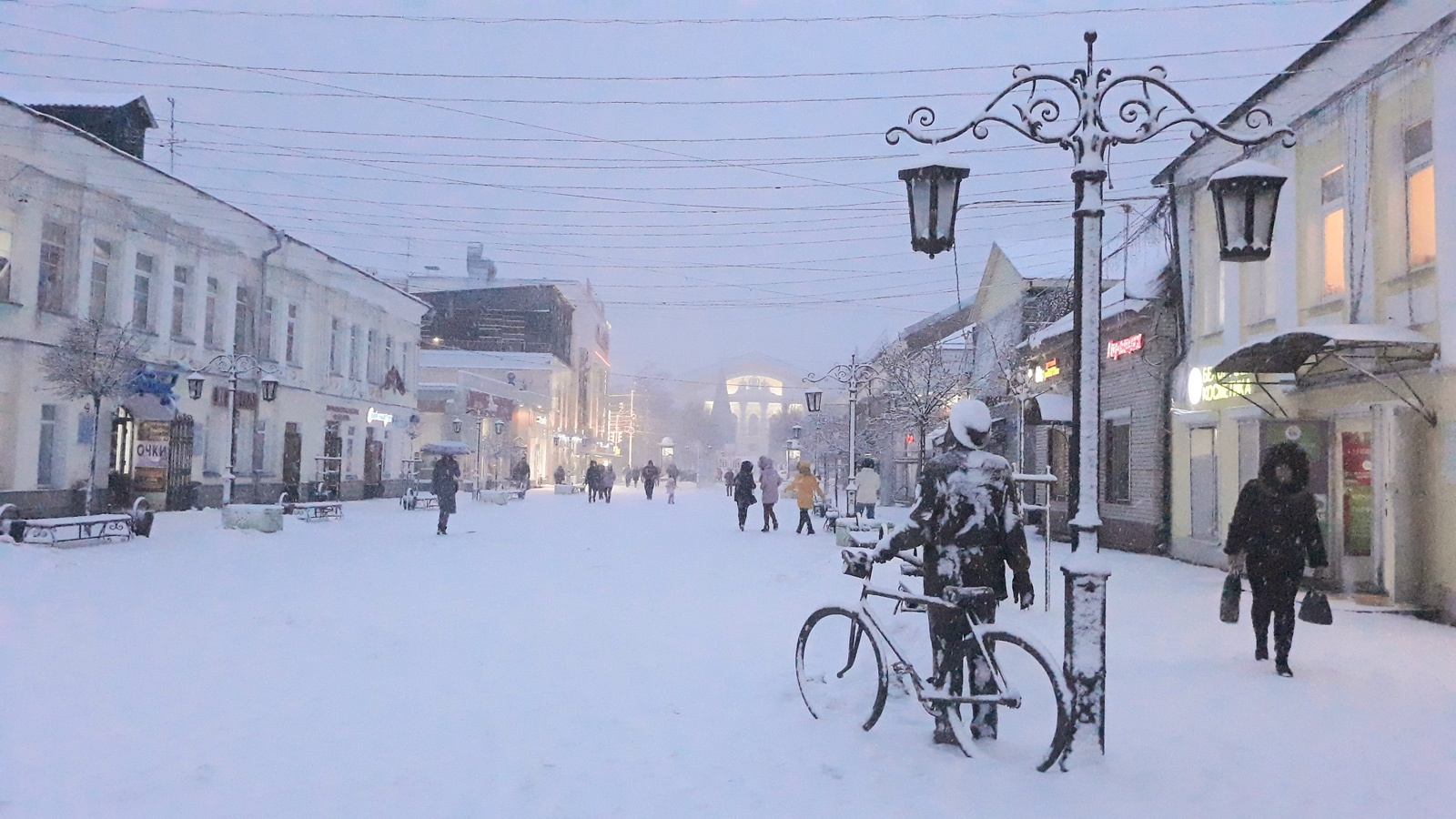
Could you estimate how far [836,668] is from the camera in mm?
5855

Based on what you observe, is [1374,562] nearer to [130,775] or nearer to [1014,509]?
[1014,509]

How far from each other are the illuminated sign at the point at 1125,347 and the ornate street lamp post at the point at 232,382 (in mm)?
18357

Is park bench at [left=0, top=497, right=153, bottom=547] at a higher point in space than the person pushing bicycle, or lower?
lower

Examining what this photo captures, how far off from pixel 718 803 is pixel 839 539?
530 inches

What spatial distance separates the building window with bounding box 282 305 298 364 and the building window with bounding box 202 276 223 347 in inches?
150

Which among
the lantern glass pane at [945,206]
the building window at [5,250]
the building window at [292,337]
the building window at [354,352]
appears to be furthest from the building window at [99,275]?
the lantern glass pane at [945,206]

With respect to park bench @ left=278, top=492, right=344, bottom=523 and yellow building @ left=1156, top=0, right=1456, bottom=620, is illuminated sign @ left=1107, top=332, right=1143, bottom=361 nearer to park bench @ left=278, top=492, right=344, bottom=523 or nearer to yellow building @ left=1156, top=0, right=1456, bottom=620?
yellow building @ left=1156, top=0, right=1456, bottom=620

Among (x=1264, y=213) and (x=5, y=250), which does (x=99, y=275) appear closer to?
(x=5, y=250)

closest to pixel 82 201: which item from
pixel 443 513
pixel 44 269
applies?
pixel 44 269

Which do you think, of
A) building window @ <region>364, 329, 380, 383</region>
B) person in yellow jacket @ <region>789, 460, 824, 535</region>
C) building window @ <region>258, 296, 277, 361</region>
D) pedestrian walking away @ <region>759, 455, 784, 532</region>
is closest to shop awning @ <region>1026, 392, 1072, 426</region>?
person in yellow jacket @ <region>789, 460, 824, 535</region>

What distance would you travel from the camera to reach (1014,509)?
5043 millimetres

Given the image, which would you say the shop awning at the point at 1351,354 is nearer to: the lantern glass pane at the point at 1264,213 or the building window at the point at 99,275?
the lantern glass pane at the point at 1264,213

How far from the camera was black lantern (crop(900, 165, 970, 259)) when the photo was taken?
6125 millimetres

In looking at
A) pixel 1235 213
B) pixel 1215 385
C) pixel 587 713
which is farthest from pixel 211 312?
pixel 1235 213
